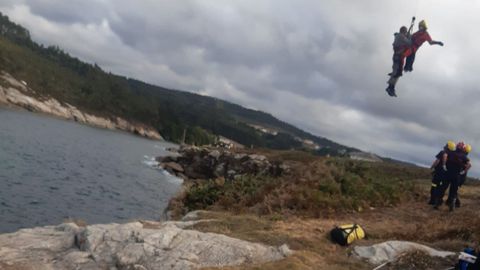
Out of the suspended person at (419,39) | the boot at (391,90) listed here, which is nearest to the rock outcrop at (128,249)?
the boot at (391,90)

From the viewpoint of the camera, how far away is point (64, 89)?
168 m

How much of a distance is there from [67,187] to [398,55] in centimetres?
2692

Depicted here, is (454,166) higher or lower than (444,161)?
lower

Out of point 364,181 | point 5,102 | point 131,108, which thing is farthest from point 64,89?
point 364,181

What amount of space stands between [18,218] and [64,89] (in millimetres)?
155444

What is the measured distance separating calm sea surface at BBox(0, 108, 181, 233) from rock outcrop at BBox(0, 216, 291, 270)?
10.8m

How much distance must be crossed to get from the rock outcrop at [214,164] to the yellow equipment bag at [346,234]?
92.2ft

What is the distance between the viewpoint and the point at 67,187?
34531 mm

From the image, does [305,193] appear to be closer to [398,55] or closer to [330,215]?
[330,215]

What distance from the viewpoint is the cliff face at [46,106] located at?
125125 mm

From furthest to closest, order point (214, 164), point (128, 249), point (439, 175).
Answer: point (214, 164) < point (439, 175) < point (128, 249)

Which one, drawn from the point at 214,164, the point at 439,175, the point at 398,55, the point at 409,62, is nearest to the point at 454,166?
the point at 439,175

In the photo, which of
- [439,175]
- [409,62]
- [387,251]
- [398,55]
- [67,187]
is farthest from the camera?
[67,187]

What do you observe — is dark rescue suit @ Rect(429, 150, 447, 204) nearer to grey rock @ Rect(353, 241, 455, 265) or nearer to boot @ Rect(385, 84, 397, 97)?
boot @ Rect(385, 84, 397, 97)
